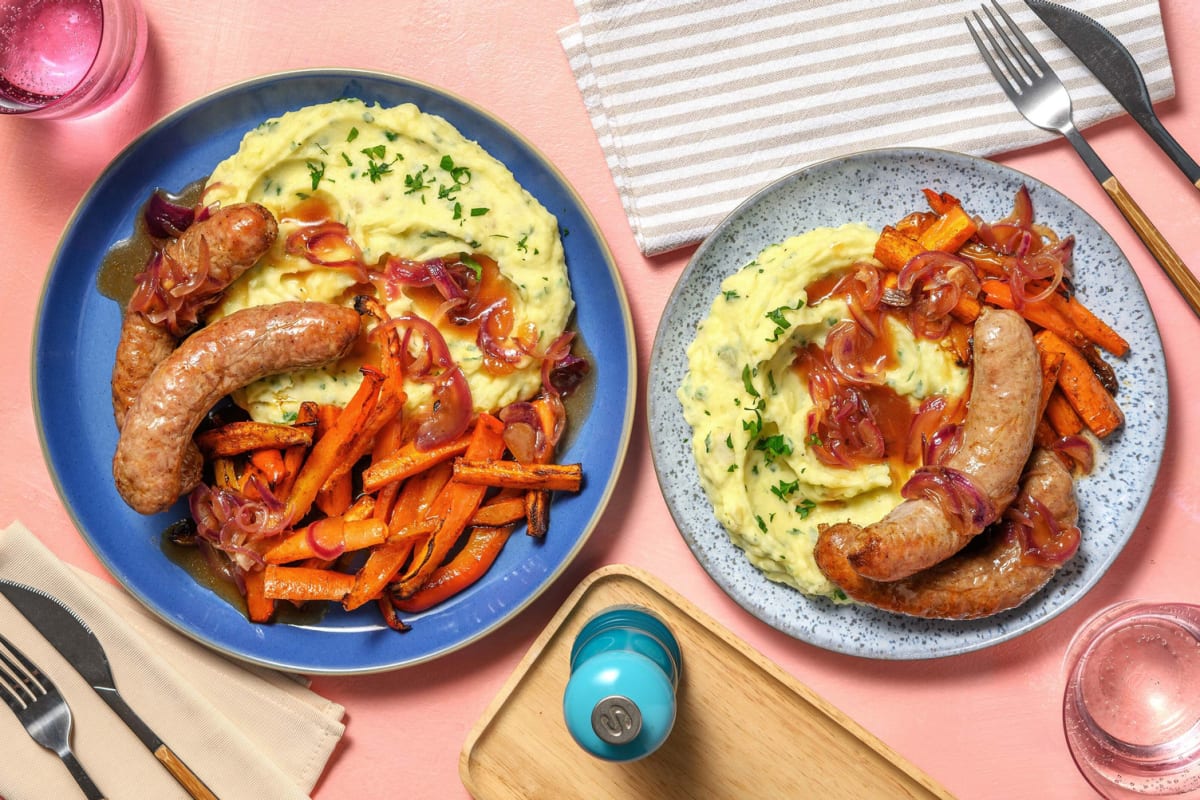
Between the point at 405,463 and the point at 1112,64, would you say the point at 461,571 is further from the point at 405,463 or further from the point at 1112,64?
the point at 1112,64

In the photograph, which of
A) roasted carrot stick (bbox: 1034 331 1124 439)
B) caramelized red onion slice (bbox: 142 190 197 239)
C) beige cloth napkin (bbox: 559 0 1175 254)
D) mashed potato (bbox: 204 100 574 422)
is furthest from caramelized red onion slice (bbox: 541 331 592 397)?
roasted carrot stick (bbox: 1034 331 1124 439)

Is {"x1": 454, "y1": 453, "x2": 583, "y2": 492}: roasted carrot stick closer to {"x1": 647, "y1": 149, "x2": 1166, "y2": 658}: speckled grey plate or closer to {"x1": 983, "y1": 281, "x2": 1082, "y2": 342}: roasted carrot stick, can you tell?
{"x1": 647, "y1": 149, "x2": 1166, "y2": 658}: speckled grey plate

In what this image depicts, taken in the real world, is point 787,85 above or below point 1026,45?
above

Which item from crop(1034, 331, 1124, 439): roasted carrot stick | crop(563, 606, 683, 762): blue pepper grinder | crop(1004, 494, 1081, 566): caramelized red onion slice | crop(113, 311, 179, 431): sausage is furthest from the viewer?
crop(113, 311, 179, 431): sausage

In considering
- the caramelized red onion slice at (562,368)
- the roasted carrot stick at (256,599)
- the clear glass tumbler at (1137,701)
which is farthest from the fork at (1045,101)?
the roasted carrot stick at (256,599)

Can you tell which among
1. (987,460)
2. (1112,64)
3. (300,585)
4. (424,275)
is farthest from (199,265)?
(1112,64)
